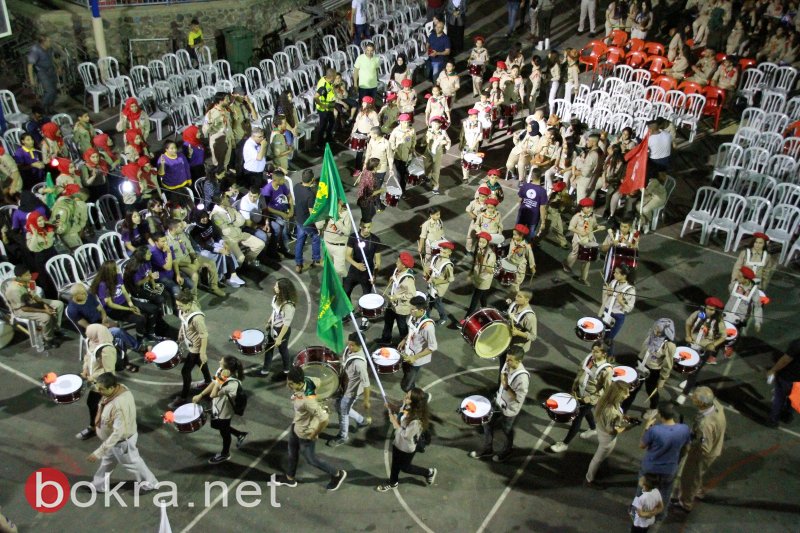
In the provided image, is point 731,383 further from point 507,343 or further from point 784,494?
point 507,343

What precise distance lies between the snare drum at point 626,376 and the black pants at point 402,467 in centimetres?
285

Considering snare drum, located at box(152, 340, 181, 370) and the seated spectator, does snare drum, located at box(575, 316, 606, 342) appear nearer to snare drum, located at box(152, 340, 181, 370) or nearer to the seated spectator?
snare drum, located at box(152, 340, 181, 370)

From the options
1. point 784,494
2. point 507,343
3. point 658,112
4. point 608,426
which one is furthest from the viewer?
point 658,112

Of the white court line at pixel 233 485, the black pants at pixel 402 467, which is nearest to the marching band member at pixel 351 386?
the white court line at pixel 233 485

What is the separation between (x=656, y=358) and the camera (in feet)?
36.3

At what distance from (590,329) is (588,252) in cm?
→ 216

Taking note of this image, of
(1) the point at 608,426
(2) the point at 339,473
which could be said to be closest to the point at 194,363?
(2) the point at 339,473

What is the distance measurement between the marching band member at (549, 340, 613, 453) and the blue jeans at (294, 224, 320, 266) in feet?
17.8

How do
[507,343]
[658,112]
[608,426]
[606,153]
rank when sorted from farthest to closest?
1. [658,112]
2. [606,153]
3. [507,343]
4. [608,426]

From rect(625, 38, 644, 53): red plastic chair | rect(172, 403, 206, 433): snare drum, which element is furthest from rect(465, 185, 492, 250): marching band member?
rect(625, 38, 644, 53): red plastic chair

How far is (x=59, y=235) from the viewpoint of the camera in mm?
12844

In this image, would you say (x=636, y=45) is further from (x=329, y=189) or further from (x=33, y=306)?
(x=33, y=306)

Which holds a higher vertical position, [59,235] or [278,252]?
[59,235]

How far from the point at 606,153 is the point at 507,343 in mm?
5811
